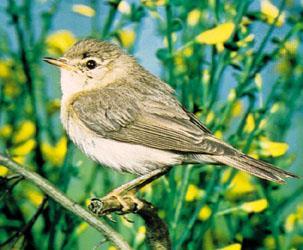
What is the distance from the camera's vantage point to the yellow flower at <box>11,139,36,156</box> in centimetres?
298

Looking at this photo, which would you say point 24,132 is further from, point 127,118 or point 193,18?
point 193,18

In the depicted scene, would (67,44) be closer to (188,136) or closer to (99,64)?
(99,64)

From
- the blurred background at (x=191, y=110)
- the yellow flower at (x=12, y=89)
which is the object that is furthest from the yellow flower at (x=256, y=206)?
the yellow flower at (x=12, y=89)

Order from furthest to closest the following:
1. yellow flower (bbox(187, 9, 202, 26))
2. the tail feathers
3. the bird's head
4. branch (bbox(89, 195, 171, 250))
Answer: yellow flower (bbox(187, 9, 202, 26)) → the bird's head → the tail feathers → branch (bbox(89, 195, 171, 250))

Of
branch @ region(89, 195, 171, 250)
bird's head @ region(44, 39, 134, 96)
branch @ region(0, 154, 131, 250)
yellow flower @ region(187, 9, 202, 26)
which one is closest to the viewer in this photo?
branch @ region(0, 154, 131, 250)

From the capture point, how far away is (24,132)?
10.6 ft

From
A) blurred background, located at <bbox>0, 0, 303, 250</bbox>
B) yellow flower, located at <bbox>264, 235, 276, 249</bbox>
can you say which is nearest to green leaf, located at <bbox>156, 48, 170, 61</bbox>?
blurred background, located at <bbox>0, 0, 303, 250</bbox>

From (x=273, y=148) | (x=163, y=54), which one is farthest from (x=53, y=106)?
(x=273, y=148)

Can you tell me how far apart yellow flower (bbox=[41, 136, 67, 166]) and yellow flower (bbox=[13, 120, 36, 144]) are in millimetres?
79

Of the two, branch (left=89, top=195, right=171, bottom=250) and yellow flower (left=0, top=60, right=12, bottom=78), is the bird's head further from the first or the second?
branch (left=89, top=195, right=171, bottom=250)

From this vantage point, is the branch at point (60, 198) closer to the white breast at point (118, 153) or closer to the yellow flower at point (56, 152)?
the white breast at point (118, 153)

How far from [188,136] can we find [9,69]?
103 cm

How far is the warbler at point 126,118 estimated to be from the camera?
8.77 ft

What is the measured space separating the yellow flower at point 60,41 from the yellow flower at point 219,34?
3.07 feet
